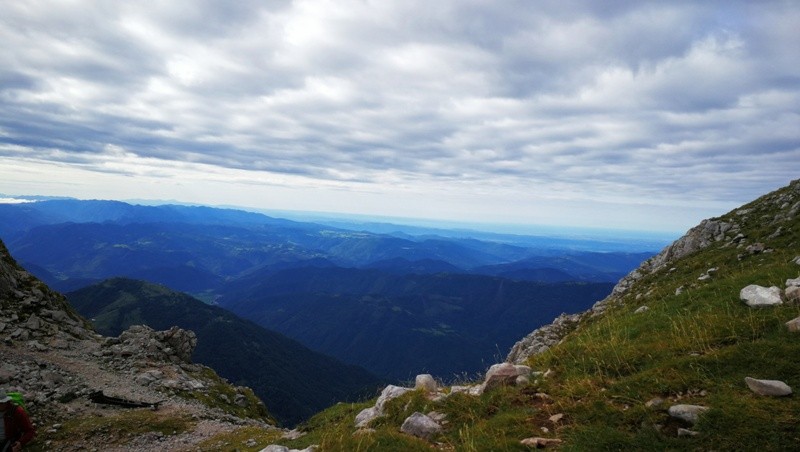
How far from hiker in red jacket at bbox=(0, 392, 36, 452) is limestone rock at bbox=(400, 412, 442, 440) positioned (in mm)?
13149

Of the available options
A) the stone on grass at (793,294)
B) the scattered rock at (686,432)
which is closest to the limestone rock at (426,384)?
the scattered rock at (686,432)

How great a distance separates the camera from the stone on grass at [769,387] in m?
7.69

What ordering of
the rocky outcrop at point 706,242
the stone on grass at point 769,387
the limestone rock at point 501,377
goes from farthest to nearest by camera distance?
the rocky outcrop at point 706,242
the limestone rock at point 501,377
the stone on grass at point 769,387

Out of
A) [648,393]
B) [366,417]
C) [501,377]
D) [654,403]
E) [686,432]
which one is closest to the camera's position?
[686,432]

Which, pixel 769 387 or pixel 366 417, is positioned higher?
pixel 769 387

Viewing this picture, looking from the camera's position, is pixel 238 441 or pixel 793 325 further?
pixel 238 441

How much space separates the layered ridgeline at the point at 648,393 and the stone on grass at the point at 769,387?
0.06ft

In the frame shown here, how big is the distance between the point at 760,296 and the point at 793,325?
282 centimetres

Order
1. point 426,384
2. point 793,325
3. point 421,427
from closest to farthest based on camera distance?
point 793,325, point 421,427, point 426,384

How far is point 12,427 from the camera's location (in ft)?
45.1

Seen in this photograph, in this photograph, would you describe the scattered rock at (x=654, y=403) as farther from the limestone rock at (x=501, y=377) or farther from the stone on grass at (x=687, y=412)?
the limestone rock at (x=501, y=377)

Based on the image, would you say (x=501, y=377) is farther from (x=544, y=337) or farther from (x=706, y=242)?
(x=706, y=242)

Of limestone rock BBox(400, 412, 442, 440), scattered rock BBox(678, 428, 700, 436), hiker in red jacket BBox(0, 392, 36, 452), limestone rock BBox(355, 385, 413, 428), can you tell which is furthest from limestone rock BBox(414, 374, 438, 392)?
hiker in red jacket BBox(0, 392, 36, 452)

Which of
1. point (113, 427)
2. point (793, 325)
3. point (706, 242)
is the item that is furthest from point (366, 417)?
point (706, 242)
